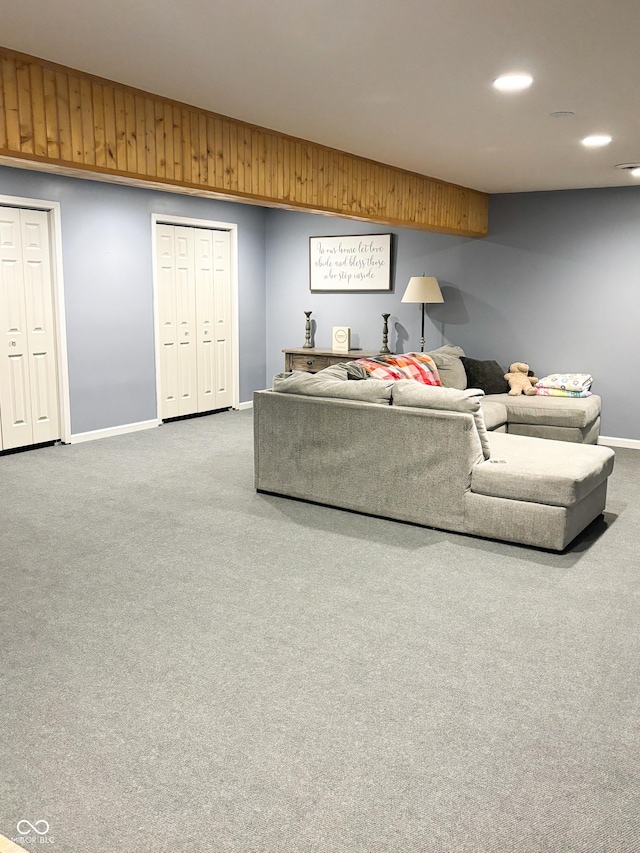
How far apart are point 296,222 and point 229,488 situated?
419 cm

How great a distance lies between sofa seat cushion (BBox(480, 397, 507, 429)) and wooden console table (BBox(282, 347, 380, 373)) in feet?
6.02

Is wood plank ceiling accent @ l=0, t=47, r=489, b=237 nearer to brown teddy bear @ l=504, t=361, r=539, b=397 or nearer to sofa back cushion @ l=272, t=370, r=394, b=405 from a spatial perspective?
sofa back cushion @ l=272, t=370, r=394, b=405

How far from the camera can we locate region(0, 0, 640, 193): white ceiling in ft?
7.64

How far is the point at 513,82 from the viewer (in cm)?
308

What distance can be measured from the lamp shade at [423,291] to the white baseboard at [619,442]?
200cm

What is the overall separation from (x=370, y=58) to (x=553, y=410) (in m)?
3.86

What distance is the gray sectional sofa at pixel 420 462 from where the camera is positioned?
3920 millimetres

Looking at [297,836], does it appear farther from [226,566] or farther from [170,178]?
[170,178]

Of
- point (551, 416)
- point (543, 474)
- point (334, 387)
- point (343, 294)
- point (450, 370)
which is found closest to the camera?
point (543, 474)

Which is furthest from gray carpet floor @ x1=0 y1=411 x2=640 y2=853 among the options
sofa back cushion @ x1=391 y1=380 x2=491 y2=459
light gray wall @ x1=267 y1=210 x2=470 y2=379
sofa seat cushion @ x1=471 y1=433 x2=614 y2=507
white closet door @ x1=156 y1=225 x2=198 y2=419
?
light gray wall @ x1=267 y1=210 x2=470 y2=379

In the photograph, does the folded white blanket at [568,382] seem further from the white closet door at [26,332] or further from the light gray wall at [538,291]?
the white closet door at [26,332]

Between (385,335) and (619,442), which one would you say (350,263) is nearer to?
(385,335)

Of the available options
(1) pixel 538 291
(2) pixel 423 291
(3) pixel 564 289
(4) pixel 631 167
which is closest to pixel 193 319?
(2) pixel 423 291

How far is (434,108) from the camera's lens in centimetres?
354
